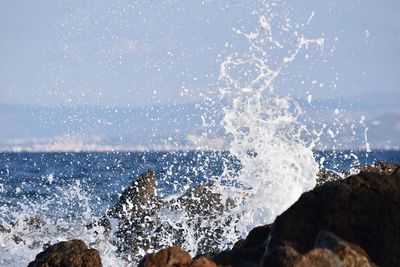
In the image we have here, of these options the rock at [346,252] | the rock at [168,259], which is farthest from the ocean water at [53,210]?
the rock at [346,252]

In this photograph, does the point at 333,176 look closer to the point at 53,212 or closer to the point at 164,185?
the point at 53,212

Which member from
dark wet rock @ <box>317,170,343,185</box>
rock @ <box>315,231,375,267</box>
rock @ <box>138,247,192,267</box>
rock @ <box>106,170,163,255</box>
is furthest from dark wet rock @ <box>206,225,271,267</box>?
dark wet rock @ <box>317,170,343,185</box>

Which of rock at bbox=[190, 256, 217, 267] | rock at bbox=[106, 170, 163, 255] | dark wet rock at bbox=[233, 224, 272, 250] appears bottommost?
rock at bbox=[190, 256, 217, 267]

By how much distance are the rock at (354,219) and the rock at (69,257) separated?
5.91ft

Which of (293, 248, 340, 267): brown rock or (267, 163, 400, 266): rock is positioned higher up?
(267, 163, 400, 266): rock

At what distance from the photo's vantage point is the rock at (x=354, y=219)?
509cm

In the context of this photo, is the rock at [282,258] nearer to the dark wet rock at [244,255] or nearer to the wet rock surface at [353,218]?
the wet rock surface at [353,218]

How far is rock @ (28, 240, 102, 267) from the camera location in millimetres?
6289

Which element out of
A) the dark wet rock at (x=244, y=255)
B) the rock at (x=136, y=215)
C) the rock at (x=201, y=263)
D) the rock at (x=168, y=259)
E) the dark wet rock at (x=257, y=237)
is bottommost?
the rock at (x=201, y=263)

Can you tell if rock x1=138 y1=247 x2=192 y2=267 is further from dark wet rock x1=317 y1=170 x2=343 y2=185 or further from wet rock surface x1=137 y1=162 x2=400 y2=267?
dark wet rock x1=317 y1=170 x2=343 y2=185

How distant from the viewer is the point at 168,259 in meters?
4.97

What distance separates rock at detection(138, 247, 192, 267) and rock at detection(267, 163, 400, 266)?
61cm

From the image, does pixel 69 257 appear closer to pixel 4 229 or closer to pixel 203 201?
pixel 203 201

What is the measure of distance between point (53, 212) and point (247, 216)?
10.0 meters
